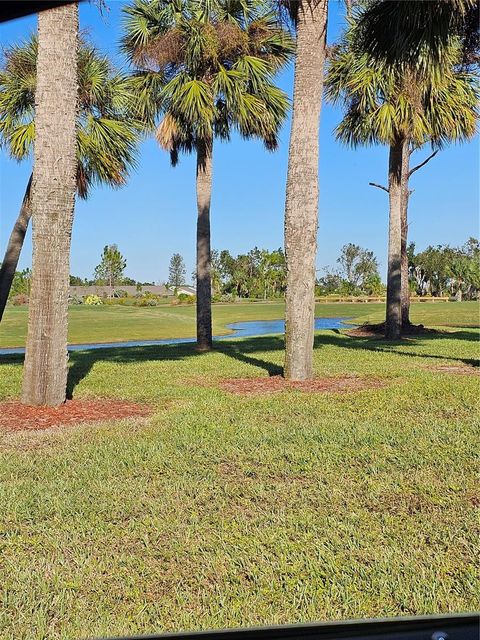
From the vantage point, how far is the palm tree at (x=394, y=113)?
1278cm

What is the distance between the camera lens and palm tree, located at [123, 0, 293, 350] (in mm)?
11297

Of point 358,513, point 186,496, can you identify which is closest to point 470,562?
point 358,513

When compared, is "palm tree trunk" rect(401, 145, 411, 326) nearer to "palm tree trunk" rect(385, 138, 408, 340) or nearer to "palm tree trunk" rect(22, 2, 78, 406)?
"palm tree trunk" rect(385, 138, 408, 340)

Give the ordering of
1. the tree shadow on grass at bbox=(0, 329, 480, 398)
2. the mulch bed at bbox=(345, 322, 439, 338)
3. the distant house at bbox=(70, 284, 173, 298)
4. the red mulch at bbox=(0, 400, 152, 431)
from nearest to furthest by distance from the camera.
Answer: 1. the red mulch at bbox=(0, 400, 152, 431)
2. the tree shadow on grass at bbox=(0, 329, 480, 398)
3. the mulch bed at bbox=(345, 322, 439, 338)
4. the distant house at bbox=(70, 284, 173, 298)

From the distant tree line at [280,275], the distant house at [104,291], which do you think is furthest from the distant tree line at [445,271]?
the distant house at [104,291]

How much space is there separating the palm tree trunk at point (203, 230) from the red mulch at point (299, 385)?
4.52m

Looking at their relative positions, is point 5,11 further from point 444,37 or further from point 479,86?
point 479,86

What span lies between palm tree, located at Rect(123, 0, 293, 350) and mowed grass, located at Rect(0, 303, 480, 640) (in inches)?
298

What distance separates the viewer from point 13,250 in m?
10.1

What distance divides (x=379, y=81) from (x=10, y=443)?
11.6m

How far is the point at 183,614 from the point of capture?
6.16 ft

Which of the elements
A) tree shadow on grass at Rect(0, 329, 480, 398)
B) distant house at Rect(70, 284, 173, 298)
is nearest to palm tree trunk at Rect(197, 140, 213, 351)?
tree shadow on grass at Rect(0, 329, 480, 398)

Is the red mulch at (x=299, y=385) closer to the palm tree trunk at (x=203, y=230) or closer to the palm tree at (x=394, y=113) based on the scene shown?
the palm tree trunk at (x=203, y=230)

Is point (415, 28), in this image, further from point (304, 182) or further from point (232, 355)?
point (232, 355)
